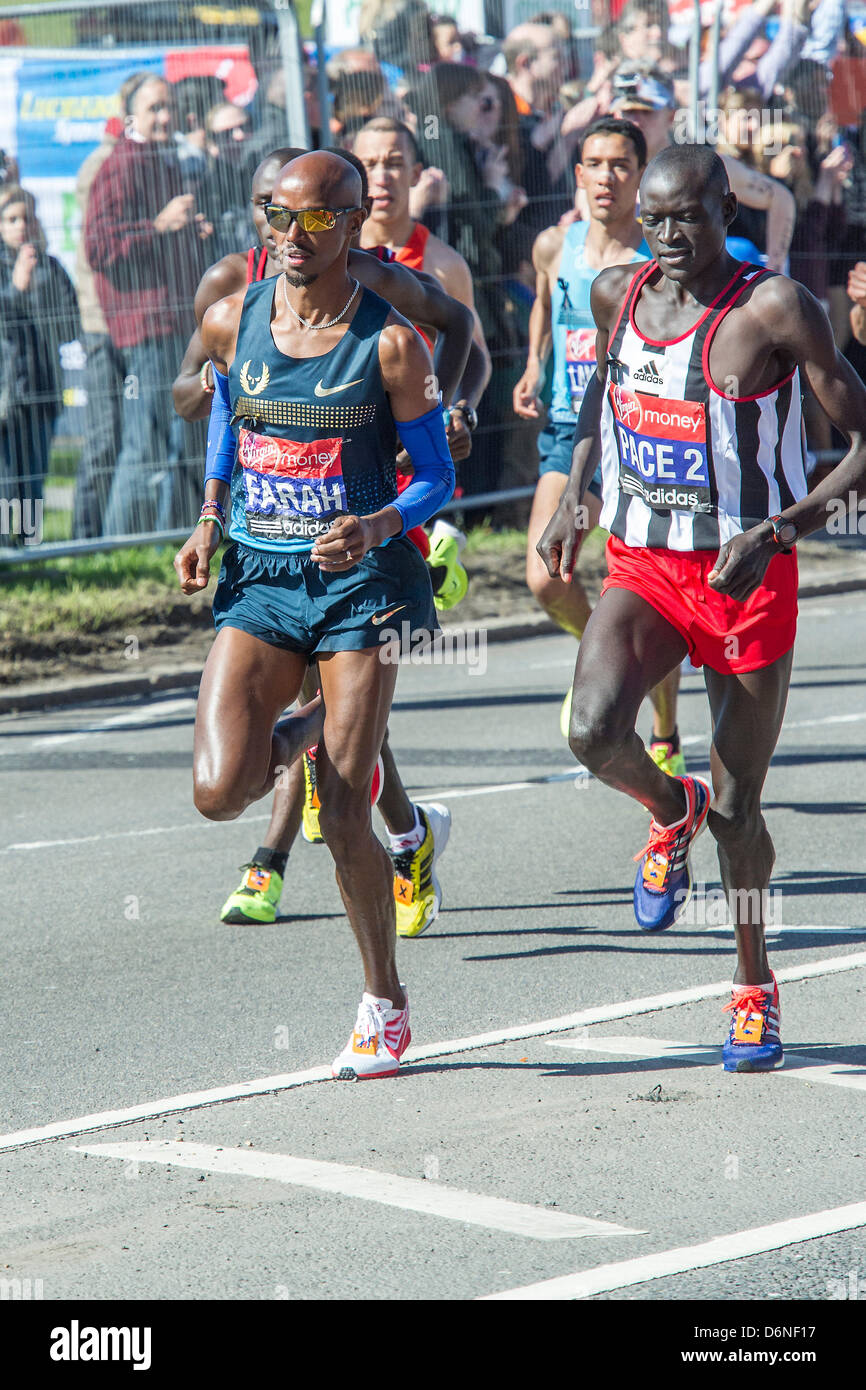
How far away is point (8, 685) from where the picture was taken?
39.4 feet

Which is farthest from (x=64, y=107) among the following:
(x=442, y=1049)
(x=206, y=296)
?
(x=442, y=1049)

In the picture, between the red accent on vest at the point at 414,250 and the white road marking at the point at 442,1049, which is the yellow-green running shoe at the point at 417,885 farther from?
the red accent on vest at the point at 414,250

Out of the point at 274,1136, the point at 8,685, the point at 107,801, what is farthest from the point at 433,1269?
the point at 8,685

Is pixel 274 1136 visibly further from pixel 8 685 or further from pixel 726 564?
pixel 8 685

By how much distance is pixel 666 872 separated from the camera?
18.6ft

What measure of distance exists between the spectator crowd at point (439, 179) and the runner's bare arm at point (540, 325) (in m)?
0.96

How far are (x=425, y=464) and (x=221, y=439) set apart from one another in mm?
597

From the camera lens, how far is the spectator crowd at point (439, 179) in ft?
41.2

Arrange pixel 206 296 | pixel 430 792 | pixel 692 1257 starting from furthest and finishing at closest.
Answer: pixel 430 792
pixel 206 296
pixel 692 1257

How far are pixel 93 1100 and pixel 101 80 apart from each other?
9.00 metres

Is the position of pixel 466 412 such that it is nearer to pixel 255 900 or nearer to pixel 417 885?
pixel 417 885

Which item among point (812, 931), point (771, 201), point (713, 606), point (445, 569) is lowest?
point (812, 931)
